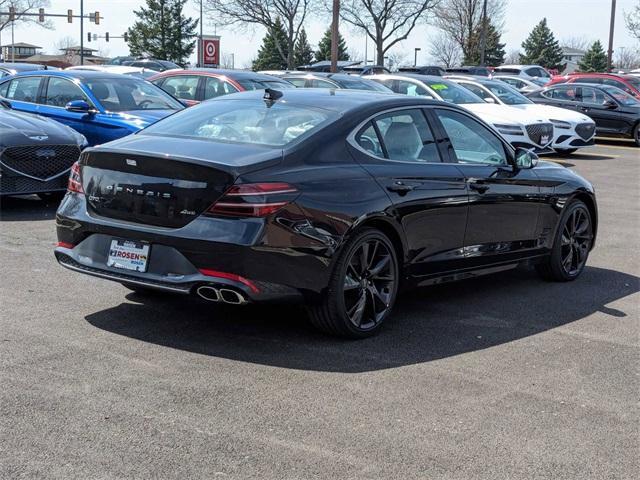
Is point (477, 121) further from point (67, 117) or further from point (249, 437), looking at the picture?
point (67, 117)

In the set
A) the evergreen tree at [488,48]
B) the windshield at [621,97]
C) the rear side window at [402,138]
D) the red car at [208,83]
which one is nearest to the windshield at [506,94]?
the windshield at [621,97]

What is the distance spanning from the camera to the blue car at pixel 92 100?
11843 mm

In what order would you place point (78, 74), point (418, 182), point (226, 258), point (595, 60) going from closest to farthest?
point (226, 258)
point (418, 182)
point (78, 74)
point (595, 60)

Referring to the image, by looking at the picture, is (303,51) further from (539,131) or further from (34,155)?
(34,155)

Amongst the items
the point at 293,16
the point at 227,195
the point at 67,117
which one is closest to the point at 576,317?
the point at 227,195

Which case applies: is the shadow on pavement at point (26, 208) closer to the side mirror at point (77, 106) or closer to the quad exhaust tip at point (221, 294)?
the side mirror at point (77, 106)

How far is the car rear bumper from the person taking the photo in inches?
198

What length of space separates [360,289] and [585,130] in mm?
14561

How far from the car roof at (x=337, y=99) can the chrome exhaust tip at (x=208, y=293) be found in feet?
4.99

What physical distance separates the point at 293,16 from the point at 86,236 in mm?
54298

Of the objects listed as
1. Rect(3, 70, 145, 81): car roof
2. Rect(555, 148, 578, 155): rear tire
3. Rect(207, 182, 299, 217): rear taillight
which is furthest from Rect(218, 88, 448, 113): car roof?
Rect(555, 148, 578, 155): rear tire

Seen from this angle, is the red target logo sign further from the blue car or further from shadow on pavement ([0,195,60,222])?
shadow on pavement ([0,195,60,222])

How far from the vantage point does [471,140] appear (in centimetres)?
677

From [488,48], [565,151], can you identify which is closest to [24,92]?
[565,151]
